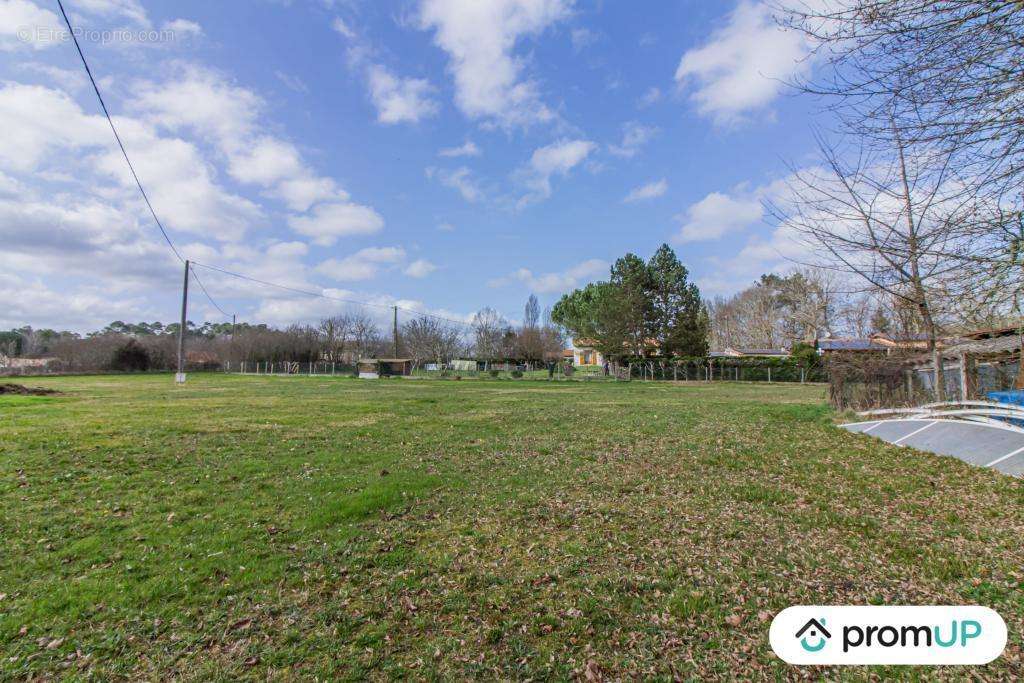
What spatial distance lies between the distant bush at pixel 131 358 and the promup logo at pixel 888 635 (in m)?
72.0

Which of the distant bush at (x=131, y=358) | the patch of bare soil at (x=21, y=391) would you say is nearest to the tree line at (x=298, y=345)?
the distant bush at (x=131, y=358)

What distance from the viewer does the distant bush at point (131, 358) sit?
5656 centimetres

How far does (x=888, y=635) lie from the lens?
2.94 meters

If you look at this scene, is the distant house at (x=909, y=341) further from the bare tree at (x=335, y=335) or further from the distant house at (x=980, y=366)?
the bare tree at (x=335, y=335)

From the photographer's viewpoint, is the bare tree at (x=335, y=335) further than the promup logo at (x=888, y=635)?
Yes

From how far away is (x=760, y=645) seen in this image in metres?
2.92

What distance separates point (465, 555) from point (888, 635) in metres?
3.15

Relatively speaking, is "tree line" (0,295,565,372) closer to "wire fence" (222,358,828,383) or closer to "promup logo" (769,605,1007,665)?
"wire fence" (222,358,828,383)

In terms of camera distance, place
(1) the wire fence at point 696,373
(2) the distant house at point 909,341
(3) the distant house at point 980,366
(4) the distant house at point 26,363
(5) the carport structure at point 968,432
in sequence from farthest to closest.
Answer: (4) the distant house at point 26,363, (1) the wire fence at point 696,373, (2) the distant house at point 909,341, (3) the distant house at point 980,366, (5) the carport structure at point 968,432

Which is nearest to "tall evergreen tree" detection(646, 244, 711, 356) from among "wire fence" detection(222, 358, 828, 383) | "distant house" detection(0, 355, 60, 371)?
"wire fence" detection(222, 358, 828, 383)

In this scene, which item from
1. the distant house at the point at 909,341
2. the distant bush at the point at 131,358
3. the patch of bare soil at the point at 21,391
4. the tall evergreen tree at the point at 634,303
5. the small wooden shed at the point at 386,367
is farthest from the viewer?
the distant bush at the point at 131,358

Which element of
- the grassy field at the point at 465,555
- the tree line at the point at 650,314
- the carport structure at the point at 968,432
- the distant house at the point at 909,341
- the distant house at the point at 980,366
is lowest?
the grassy field at the point at 465,555

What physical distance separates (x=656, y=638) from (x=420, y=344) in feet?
187

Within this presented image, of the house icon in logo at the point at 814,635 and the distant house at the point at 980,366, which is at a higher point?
the distant house at the point at 980,366
